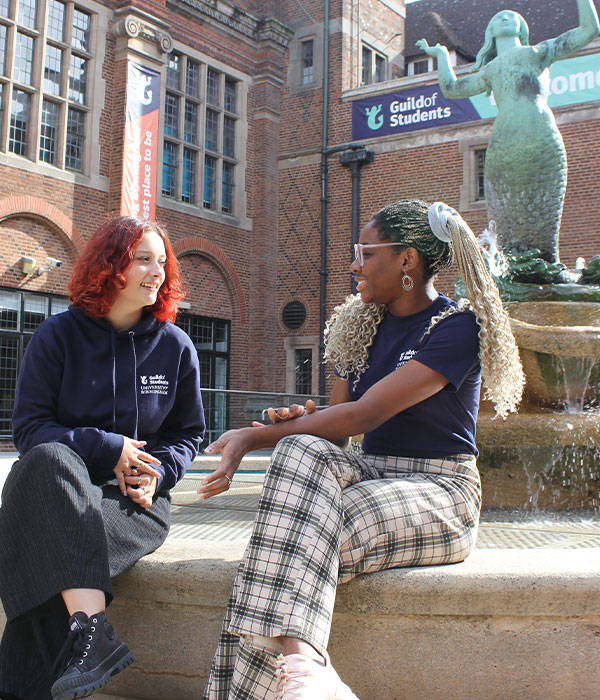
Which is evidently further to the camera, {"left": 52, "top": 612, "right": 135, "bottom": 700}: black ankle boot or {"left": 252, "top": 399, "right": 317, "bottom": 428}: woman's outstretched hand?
{"left": 252, "top": 399, "right": 317, "bottom": 428}: woman's outstretched hand

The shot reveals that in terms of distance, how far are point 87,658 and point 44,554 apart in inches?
11.4

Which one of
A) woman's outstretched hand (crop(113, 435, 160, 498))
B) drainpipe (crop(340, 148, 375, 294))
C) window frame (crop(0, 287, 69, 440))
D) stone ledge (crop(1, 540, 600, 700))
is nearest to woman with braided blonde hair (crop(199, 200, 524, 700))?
stone ledge (crop(1, 540, 600, 700))

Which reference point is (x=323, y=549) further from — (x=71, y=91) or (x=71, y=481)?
(x=71, y=91)

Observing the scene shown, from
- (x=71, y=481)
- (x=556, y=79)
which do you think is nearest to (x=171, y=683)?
(x=71, y=481)

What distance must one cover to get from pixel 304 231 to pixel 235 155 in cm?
238

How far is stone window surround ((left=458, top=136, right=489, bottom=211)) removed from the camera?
53.9 ft

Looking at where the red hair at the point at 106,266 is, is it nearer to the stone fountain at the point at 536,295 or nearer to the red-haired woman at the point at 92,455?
the red-haired woman at the point at 92,455

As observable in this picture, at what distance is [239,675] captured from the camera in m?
1.80

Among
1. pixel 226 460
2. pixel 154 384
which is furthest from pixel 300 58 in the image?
pixel 226 460

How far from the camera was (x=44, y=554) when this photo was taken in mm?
1958

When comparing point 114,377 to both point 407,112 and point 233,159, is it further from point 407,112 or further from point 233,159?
point 233,159

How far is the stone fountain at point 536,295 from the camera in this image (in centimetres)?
420

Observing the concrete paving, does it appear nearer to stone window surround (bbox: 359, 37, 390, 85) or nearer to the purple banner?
the purple banner

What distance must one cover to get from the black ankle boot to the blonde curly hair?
3.60ft
